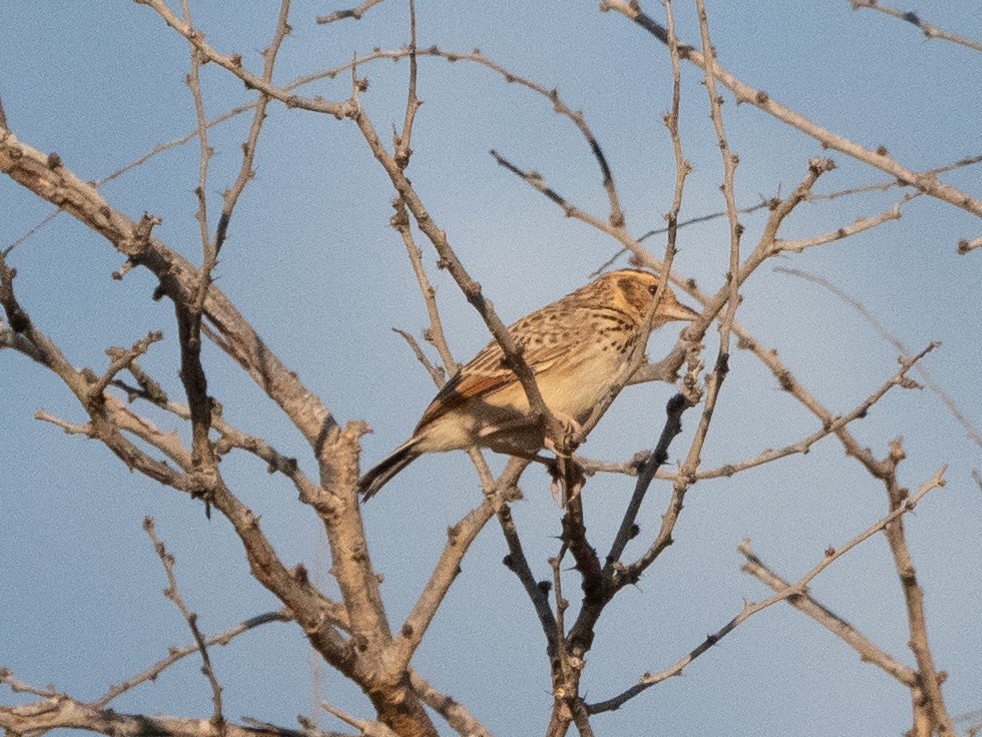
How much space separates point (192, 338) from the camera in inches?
162

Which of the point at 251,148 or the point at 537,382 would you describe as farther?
the point at 537,382

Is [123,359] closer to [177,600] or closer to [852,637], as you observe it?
[177,600]

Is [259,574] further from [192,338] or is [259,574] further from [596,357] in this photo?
[596,357]

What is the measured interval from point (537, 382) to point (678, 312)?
1.26m

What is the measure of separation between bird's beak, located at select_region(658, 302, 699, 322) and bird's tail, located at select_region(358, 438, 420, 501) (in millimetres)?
1564

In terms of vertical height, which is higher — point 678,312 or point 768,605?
point 678,312

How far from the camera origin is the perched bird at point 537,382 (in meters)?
6.23

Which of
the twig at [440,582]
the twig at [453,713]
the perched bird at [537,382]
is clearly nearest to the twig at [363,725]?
the twig at [440,582]

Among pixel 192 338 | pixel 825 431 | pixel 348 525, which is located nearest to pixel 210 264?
pixel 192 338

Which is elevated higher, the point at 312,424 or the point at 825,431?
the point at 312,424

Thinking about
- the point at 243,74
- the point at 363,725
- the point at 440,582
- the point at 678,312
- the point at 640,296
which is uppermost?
the point at 640,296

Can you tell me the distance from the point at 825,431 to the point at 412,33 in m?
2.13

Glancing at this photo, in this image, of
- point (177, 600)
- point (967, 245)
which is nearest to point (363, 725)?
point (177, 600)

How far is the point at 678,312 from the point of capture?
23.3 feet
